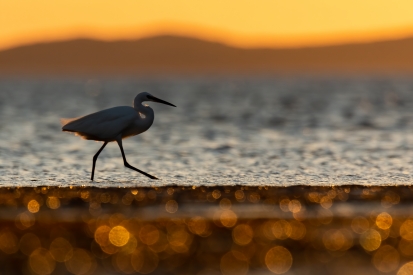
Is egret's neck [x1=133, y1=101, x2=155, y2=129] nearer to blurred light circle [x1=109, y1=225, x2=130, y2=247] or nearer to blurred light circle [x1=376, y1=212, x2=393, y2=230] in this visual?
blurred light circle [x1=109, y1=225, x2=130, y2=247]

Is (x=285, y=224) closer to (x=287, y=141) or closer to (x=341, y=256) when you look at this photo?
(x=341, y=256)

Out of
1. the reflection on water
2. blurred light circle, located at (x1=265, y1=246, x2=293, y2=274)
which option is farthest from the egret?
blurred light circle, located at (x1=265, y1=246, x2=293, y2=274)

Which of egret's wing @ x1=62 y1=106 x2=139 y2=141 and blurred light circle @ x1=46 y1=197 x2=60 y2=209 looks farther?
egret's wing @ x1=62 y1=106 x2=139 y2=141

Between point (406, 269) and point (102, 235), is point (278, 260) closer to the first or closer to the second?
point (406, 269)

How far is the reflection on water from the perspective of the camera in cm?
1018

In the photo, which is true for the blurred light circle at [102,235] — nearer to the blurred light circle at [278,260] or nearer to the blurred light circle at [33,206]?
the blurred light circle at [33,206]

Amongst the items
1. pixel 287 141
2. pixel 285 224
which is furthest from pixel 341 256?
A: pixel 287 141

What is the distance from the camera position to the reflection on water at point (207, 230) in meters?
10.2

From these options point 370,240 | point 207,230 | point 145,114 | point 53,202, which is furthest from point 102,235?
point 145,114

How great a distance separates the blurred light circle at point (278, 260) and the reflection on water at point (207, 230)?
0.01 m

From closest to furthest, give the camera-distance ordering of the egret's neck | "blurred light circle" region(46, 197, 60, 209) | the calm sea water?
"blurred light circle" region(46, 197, 60, 209) < the calm sea water < the egret's neck

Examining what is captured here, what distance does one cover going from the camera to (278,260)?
33.9 ft

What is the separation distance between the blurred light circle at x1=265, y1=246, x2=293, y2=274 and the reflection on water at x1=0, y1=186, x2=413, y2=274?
11mm

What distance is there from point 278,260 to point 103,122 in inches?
311
